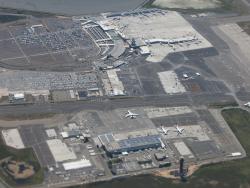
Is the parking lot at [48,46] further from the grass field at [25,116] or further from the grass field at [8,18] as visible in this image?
the grass field at [25,116]

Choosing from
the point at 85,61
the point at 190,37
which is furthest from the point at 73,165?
the point at 190,37

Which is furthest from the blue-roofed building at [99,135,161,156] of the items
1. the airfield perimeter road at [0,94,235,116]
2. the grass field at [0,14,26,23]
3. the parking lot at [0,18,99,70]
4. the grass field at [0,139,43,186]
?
the grass field at [0,14,26,23]

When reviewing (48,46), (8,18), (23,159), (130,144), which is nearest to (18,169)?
(23,159)

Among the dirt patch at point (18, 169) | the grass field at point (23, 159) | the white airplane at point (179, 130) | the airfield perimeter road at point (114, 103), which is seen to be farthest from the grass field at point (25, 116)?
the white airplane at point (179, 130)

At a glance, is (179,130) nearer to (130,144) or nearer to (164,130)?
(164,130)

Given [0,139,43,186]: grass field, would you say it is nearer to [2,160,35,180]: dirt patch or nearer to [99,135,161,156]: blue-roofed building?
[2,160,35,180]: dirt patch

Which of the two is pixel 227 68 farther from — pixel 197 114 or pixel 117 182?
pixel 117 182
